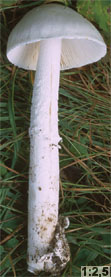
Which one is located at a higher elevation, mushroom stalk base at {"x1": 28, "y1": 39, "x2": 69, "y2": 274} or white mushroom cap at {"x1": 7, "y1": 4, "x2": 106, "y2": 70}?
white mushroom cap at {"x1": 7, "y1": 4, "x2": 106, "y2": 70}

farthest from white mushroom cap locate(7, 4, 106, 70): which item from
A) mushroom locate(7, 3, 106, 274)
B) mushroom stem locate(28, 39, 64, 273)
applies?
mushroom stem locate(28, 39, 64, 273)

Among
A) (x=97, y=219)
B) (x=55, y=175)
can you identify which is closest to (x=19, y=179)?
(x=55, y=175)

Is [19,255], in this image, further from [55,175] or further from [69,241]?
[55,175]

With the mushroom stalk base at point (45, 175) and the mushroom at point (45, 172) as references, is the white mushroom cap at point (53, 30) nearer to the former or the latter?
the mushroom at point (45, 172)

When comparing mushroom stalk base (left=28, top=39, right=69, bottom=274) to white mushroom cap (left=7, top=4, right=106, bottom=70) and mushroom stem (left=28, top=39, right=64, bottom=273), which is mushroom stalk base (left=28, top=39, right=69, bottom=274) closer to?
mushroom stem (left=28, top=39, right=64, bottom=273)

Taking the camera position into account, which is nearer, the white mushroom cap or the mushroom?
the white mushroom cap

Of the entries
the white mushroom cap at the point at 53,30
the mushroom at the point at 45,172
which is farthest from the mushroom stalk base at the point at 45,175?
the white mushroom cap at the point at 53,30

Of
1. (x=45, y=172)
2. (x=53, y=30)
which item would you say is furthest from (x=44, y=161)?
(x=53, y=30)
